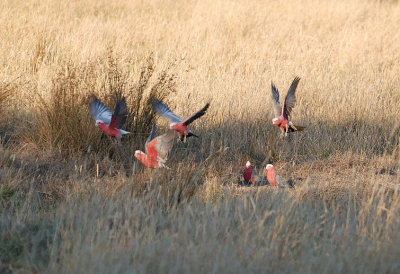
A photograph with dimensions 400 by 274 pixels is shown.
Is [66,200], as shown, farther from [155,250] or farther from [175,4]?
[175,4]

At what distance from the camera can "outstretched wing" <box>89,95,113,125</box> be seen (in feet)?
16.9

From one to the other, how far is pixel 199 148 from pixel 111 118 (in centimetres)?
137

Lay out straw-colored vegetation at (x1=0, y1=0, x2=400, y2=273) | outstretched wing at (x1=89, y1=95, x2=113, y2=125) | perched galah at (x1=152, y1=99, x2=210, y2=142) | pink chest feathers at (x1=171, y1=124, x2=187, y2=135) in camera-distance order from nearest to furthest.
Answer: straw-colored vegetation at (x1=0, y1=0, x2=400, y2=273)
perched galah at (x1=152, y1=99, x2=210, y2=142)
pink chest feathers at (x1=171, y1=124, x2=187, y2=135)
outstretched wing at (x1=89, y1=95, x2=113, y2=125)

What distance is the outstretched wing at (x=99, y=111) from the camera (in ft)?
16.9

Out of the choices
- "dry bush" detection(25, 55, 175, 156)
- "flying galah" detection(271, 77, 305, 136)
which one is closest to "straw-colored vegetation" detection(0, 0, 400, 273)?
"dry bush" detection(25, 55, 175, 156)

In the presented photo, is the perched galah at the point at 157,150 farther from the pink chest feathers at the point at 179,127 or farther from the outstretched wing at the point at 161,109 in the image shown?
the outstretched wing at the point at 161,109

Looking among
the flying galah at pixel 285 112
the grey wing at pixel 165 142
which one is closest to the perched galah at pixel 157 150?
the grey wing at pixel 165 142

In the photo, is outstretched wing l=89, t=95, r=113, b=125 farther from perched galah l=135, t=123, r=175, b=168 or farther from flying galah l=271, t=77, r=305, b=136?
flying galah l=271, t=77, r=305, b=136

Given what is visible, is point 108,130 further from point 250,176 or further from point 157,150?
point 250,176

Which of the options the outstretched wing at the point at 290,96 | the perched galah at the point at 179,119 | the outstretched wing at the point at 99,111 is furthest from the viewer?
the outstretched wing at the point at 290,96

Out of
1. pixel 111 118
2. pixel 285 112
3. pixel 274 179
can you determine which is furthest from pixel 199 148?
pixel 111 118

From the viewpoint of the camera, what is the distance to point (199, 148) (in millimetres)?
6086

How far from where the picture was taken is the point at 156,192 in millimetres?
4500

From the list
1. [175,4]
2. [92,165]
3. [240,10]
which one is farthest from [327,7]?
[92,165]
